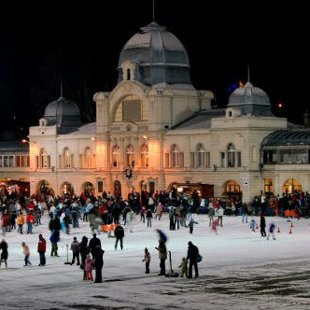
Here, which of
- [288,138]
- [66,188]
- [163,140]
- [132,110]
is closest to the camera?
[288,138]

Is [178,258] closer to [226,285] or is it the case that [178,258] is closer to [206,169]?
[226,285]

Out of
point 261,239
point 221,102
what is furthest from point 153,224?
point 221,102

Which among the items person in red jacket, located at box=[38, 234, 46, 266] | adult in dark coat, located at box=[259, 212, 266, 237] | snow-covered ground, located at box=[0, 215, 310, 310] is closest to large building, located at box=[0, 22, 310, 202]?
adult in dark coat, located at box=[259, 212, 266, 237]

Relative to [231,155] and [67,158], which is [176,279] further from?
[67,158]

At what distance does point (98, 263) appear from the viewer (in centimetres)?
3753

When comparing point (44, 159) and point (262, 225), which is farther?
point (44, 159)

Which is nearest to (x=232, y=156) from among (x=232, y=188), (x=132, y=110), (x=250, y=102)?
(x=232, y=188)

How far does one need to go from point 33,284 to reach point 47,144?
5696cm

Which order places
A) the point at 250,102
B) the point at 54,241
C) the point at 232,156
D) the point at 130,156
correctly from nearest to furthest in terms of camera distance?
1. the point at 54,241
2. the point at 232,156
3. the point at 250,102
4. the point at 130,156

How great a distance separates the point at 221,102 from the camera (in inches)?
4451

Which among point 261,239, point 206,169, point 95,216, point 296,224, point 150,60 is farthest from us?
point 150,60

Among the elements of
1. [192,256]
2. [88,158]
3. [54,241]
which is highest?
[88,158]

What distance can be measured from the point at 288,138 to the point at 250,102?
18.2 ft

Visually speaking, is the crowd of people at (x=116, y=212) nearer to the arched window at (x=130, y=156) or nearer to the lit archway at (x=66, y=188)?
the arched window at (x=130, y=156)
